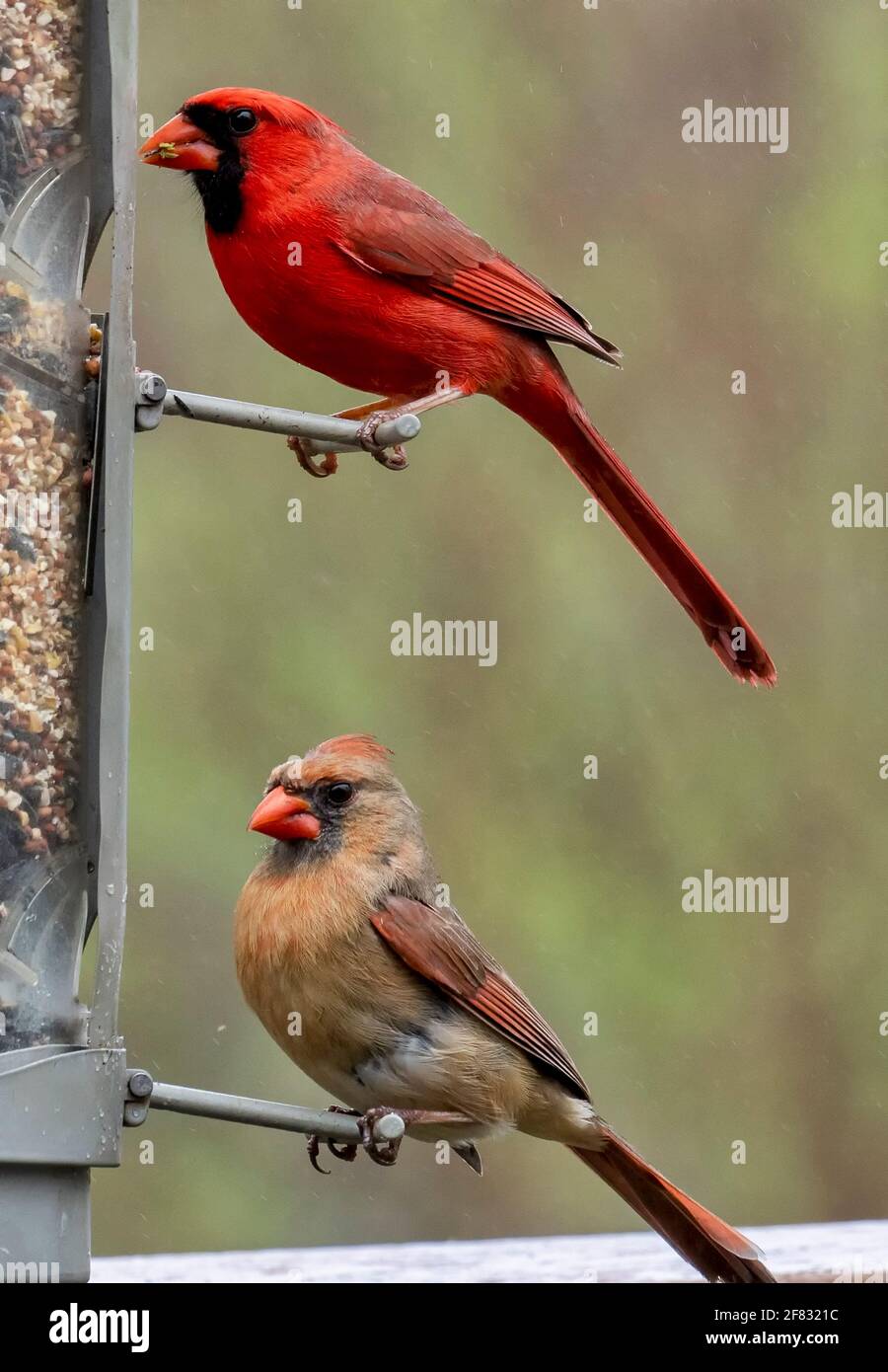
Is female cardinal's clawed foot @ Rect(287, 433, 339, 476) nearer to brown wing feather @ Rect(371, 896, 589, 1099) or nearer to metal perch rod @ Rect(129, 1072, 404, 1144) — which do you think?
brown wing feather @ Rect(371, 896, 589, 1099)

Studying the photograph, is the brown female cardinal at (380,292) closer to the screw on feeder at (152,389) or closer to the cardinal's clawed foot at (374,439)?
the cardinal's clawed foot at (374,439)

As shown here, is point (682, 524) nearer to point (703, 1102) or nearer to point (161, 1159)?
point (703, 1102)

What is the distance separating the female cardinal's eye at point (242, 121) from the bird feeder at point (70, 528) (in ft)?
2.50

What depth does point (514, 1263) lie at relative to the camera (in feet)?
12.3

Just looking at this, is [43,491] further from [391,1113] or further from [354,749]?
[391,1113]

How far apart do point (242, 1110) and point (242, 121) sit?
1853 mm

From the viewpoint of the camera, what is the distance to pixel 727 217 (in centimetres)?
784

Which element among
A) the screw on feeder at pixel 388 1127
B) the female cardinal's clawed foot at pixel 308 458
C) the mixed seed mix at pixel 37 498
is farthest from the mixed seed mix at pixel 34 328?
the screw on feeder at pixel 388 1127

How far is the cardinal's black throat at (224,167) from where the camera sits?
154 inches

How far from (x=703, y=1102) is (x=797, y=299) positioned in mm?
2742

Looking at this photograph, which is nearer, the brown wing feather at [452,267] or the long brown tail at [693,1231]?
the long brown tail at [693,1231]

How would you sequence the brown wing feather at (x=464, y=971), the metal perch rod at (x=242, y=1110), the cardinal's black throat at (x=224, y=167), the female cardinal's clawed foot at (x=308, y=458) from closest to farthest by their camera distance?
the metal perch rod at (x=242, y=1110)
the brown wing feather at (x=464, y=971)
the female cardinal's clawed foot at (x=308, y=458)
the cardinal's black throat at (x=224, y=167)

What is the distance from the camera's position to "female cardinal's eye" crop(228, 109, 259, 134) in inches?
154

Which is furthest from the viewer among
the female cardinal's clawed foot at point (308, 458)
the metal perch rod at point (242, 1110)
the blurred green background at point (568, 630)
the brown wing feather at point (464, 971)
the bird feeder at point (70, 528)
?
the blurred green background at point (568, 630)
